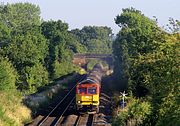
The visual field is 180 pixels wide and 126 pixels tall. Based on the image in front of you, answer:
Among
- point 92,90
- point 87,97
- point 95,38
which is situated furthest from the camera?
point 95,38

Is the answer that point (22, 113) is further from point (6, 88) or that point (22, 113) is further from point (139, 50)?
point (139, 50)

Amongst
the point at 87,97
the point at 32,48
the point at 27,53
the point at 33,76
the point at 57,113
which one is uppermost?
the point at 32,48

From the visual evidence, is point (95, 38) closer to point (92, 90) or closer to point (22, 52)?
point (22, 52)

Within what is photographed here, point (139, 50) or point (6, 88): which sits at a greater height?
point (139, 50)

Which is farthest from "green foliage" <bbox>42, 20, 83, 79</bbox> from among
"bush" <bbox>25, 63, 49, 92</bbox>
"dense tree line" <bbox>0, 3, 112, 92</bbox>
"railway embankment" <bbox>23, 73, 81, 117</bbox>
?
"railway embankment" <bbox>23, 73, 81, 117</bbox>

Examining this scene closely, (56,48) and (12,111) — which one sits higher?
(56,48)

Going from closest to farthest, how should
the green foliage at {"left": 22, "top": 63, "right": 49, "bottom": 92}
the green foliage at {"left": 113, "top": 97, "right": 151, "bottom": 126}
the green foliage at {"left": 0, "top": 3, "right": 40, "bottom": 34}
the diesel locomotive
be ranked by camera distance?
the green foliage at {"left": 113, "top": 97, "right": 151, "bottom": 126}, the diesel locomotive, the green foliage at {"left": 22, "top": 63, "right": 49, "bottom": 92}, the green foliage at {"left": 0, "top": 3, "right": 40, "bottom": 34}

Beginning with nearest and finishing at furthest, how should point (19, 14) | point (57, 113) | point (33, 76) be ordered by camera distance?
point (57, 113)
point (33, 76)
point (19, 14)

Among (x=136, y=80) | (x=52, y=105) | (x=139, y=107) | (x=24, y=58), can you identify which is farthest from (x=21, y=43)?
(x=139, y=107)

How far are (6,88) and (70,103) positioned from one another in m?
8.96

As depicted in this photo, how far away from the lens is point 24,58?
196ft

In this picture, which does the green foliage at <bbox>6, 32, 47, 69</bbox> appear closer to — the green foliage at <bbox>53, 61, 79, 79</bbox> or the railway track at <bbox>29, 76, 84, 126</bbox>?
the railway track at <bbox>29, 76, 84, 126</bbox>

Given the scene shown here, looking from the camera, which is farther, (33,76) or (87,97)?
(33,76)

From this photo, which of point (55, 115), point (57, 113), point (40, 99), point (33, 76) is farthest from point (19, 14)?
point (55, 115)
